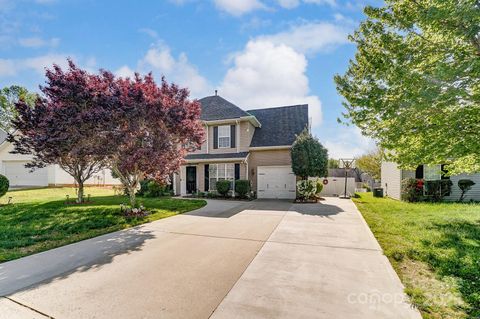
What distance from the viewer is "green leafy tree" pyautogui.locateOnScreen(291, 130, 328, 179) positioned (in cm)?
1401

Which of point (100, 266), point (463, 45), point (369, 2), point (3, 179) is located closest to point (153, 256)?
point (100, 266)

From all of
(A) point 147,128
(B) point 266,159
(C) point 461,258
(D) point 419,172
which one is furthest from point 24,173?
(D) point 419,172

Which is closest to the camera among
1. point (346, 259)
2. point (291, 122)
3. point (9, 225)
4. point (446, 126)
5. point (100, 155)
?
point (346, 259)

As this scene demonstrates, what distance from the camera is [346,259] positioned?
4910 millimetres

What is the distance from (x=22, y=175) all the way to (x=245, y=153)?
26.0m

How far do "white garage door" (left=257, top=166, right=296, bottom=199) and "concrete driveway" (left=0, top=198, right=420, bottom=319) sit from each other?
9006 mm

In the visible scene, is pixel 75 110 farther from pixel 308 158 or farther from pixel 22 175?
pixel 22 175

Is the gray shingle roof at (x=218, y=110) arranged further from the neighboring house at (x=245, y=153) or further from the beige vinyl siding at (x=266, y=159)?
the beige vinyl siding at (x=266, y=159)

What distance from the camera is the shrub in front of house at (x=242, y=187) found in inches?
600

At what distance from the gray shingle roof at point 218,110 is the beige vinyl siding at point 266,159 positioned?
3201 millimetres

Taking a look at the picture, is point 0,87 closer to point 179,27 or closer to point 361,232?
point 179,27

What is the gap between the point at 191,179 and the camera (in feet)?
58.6

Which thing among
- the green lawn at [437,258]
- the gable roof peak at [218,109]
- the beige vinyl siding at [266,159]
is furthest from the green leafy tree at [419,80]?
the gable roof peak at [218,109]

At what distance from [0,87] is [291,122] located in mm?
40413
